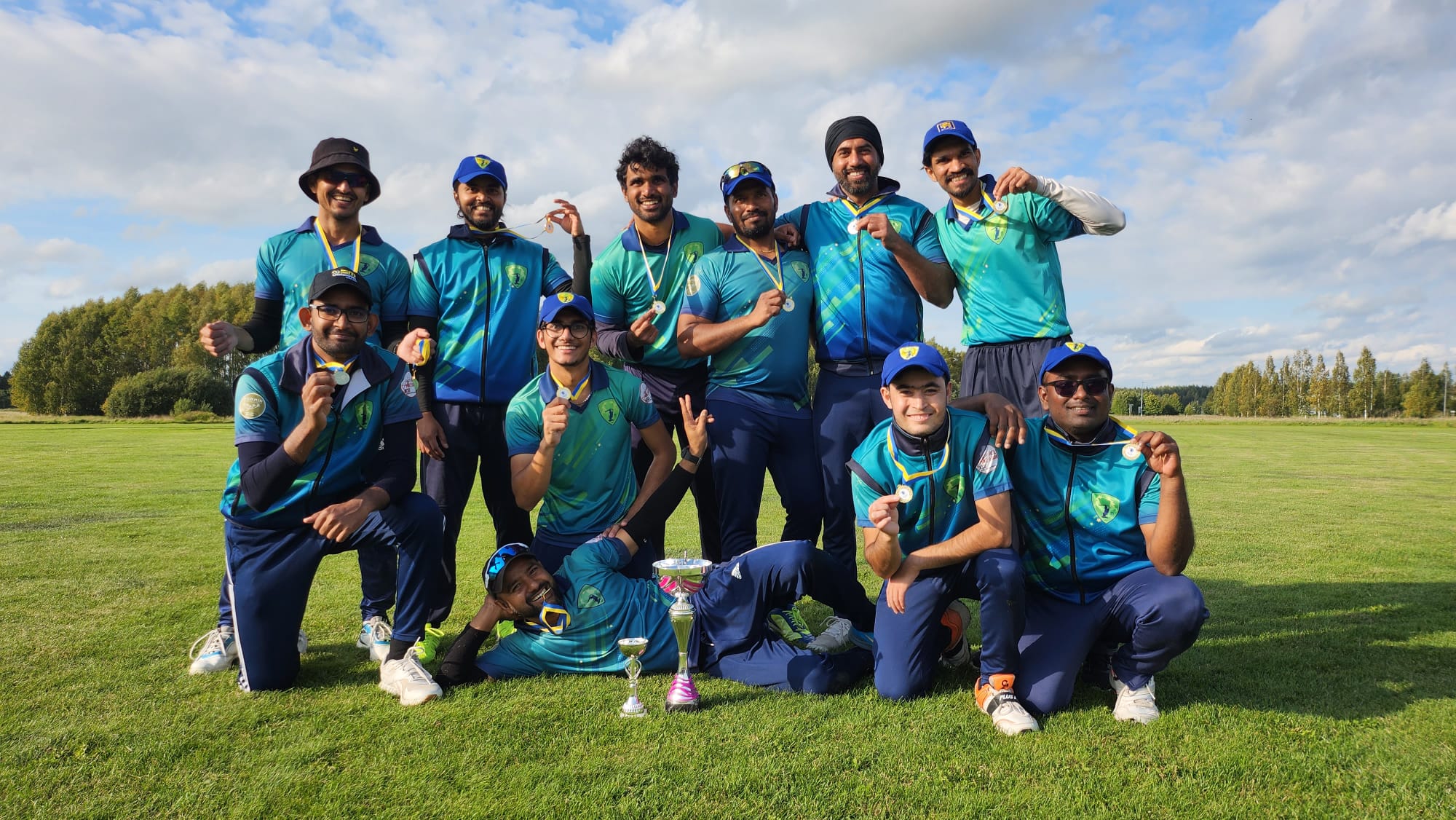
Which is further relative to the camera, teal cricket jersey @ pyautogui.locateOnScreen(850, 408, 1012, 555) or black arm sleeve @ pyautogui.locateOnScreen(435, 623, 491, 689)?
black arm sleeve @ pyautogui.locateOnScreen(435, 623, 491, 689)

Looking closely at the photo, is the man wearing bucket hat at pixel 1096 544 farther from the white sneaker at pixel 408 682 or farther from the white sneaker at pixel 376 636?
the white sneaker at pixel 376 636

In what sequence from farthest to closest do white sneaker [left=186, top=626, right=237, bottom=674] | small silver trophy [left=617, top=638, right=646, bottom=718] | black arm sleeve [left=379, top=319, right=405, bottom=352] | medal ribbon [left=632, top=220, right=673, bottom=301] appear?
medal ribbon [left=632, top=220, right=673, bottom=301]
black arm sleeve [left=379, top=319, right=405, bottom=352]
white sneaker [left=186, top=626, right=237, bottom=674]
small silver trophy [left=617, top=638, right=646, bottom=718]

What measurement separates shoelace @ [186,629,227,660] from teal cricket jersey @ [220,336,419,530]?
0.88 metres

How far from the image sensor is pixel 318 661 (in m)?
5.42

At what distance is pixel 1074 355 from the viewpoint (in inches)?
172

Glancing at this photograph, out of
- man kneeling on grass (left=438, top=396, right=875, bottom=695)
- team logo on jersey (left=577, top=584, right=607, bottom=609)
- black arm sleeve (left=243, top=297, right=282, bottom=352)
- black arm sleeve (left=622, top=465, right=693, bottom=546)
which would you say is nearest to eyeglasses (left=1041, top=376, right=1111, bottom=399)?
man kneeling on grass (left=438, top=396, right=875, bottom=695)

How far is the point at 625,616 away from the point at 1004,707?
2125 mm

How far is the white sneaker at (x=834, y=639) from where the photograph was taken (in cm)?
531

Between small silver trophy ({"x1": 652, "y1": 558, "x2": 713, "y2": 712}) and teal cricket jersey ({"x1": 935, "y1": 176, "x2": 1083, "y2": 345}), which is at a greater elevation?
teal cricket jersey ({"x1": 935, "y1": 176, "x2": 1083, "y2": 345})

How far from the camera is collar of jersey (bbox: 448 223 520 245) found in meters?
5.93

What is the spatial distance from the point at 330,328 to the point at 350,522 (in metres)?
1.14

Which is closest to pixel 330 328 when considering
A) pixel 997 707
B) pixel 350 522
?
pixel 350 522

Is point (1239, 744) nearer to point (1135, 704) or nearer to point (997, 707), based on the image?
point (1135, 704)

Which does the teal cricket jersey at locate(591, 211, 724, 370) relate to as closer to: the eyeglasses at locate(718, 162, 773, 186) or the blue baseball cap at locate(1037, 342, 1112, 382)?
the eyeglasses at locate(718, 162, 773, 186)
